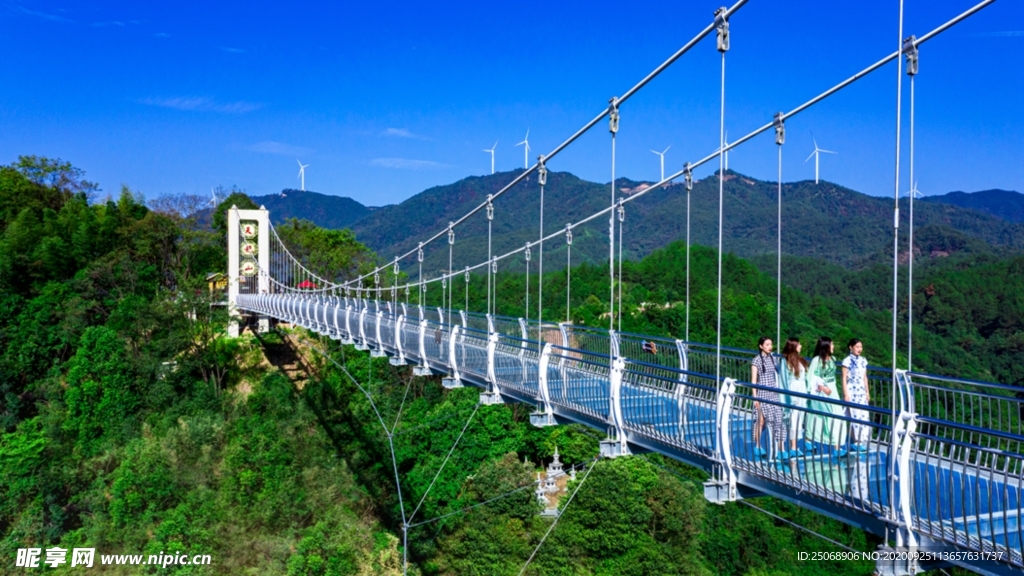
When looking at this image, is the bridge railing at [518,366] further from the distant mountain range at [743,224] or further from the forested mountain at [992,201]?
the forested mountain at [992,201]

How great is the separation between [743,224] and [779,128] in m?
68.7

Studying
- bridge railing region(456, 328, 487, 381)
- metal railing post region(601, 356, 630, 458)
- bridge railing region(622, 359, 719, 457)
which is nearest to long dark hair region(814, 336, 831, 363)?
bridge railing region(622, 359, 719, 457)

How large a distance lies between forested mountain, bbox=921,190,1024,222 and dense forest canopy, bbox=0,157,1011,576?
91.6 ft

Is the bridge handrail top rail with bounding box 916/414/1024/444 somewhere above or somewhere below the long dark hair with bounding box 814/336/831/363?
below

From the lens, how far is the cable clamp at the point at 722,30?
6.41 m

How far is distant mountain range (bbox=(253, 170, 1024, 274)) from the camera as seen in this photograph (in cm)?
5459

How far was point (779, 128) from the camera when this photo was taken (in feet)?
27.7

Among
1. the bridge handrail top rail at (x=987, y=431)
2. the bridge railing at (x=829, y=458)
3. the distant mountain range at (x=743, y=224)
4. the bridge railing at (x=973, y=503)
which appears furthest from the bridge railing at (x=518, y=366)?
the distant mountain range at (x=743, y=224)

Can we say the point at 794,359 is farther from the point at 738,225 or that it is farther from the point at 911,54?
the point at 738,225

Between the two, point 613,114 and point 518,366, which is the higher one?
point 613,114

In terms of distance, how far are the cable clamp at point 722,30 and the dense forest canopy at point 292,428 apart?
15.9 metres

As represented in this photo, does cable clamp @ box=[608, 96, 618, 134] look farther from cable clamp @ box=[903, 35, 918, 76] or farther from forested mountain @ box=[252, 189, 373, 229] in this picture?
forested mountain @ box=[252, 189, 373, 229]

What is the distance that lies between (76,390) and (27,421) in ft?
5.50

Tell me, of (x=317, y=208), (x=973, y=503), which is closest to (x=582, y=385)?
(x=973, y=503)
